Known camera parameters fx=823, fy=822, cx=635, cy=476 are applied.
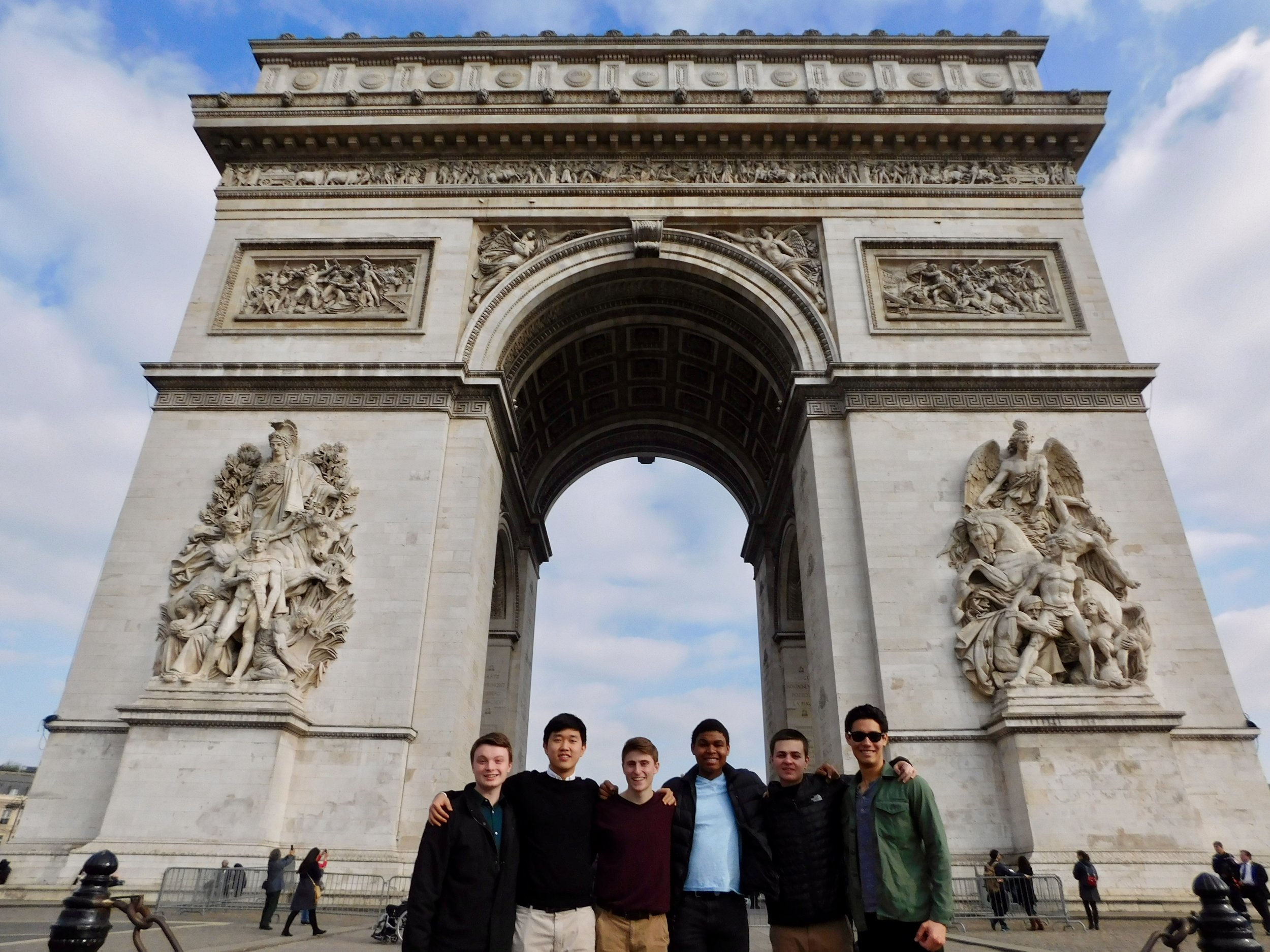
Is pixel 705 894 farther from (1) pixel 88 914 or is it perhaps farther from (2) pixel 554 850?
(1) pixel 88 914

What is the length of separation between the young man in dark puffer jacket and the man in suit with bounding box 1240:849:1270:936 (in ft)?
34.5

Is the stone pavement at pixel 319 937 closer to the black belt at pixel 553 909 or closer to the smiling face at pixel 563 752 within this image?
the black belt at pixel 553 909

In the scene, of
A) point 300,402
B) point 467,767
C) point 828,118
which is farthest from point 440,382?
point 828,118

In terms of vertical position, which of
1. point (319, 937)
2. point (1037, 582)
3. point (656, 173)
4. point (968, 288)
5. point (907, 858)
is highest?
point (656, 173)

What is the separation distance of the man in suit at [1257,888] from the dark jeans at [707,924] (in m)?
10.8

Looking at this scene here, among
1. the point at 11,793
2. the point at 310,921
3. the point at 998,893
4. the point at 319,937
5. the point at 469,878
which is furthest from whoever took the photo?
the point at 11,793

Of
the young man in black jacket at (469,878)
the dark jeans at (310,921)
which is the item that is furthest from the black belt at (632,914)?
the dark jeans at (310,921)

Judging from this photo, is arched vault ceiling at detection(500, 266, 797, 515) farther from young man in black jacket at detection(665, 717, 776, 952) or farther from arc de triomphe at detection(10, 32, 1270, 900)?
young man in black jacket at detection(665, 717, 776, 952)

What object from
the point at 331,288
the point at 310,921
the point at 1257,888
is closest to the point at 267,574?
the point at 310,921

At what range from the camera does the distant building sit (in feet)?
188

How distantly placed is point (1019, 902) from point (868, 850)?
31.7ft


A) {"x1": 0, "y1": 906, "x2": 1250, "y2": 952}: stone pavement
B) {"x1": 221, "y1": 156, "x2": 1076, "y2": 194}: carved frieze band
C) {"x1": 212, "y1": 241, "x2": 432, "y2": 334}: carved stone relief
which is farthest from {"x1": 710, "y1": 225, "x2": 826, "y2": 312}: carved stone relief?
{"x1": 0, "y1": 906, "x2": 1250, "y2": 952}: stone pavement

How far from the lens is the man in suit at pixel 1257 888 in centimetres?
1112

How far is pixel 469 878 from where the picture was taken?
3.83 m
